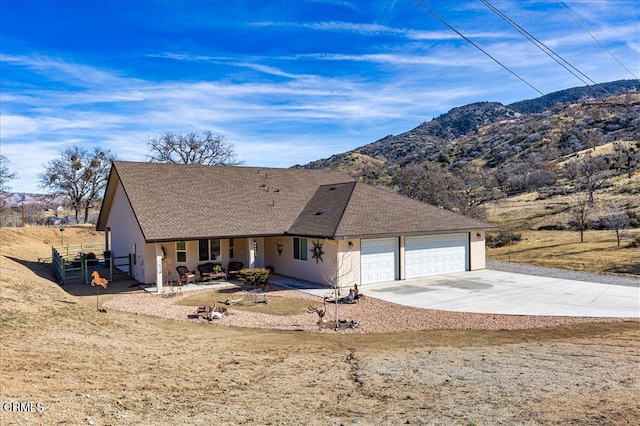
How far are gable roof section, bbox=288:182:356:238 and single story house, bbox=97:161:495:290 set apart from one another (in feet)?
0.28

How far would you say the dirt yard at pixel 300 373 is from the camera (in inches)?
272

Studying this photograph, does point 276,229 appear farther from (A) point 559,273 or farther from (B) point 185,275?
(A) point 559,273

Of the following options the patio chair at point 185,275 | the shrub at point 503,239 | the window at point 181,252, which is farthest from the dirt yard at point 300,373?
the shrub at point 503,239

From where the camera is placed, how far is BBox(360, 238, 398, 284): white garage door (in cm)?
2133

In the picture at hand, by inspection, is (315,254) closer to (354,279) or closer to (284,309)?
(354,279)

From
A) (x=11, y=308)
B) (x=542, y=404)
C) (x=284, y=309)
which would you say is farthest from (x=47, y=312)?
(x=542, y=404)

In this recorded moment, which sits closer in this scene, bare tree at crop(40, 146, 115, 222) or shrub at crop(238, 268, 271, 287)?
shrub at crop(238, 268, 271, 287)

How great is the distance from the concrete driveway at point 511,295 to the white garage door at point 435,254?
2.27 ft

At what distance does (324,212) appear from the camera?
23516 mm

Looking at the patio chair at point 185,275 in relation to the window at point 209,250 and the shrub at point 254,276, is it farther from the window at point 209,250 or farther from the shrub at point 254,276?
the shrub at point 254,276

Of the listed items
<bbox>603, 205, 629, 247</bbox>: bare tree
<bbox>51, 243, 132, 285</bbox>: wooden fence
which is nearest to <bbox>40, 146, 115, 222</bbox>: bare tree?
<bbox>51, 243, 132, 285</bbox>: wooden fence

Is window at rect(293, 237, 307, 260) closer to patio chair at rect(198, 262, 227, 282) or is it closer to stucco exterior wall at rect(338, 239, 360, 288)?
stucco exterior wall at rect(338, 239, 360, 288)

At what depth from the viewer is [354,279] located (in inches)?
821

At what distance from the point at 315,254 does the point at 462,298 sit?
7.31 m
